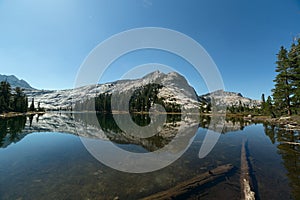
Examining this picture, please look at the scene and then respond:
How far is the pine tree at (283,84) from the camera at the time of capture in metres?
37.2

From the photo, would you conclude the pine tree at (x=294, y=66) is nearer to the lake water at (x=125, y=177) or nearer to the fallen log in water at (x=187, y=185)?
the lake water at (x=125, y=177)

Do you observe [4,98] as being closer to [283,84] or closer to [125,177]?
[125,177]

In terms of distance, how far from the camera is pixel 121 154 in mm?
15133

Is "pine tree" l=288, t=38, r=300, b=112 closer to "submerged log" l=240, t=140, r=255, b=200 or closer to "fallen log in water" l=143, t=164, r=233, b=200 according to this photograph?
"submerged log" l=240, t=140, r=255, b=200

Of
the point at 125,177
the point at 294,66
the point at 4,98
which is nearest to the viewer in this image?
the point at 125,177

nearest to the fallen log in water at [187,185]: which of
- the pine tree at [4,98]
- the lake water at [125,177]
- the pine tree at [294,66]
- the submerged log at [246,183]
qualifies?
the lake water at [125,177]

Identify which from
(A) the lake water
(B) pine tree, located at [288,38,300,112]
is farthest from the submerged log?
(B) pine tree, located at [288,38,300,112]

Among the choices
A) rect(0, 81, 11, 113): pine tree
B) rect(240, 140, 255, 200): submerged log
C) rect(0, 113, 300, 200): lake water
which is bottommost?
rect(0, 113, 300, 200): lake water

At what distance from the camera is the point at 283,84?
3853 cm

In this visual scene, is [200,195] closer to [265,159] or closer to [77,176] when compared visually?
[77,176]

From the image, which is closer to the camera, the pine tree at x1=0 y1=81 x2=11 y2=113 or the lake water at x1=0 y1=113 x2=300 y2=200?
the lake water at x1=0 y1=113 x2=300 y2=200

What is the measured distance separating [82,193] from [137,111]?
379 ft

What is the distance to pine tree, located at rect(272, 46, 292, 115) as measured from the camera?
3719 centimetres

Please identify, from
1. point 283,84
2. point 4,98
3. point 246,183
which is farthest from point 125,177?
point 4,98
